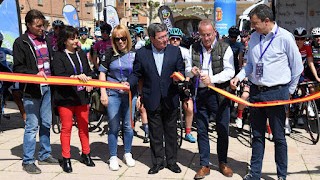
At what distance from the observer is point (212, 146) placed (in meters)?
6.44

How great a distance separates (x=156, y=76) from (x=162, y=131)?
759 mm

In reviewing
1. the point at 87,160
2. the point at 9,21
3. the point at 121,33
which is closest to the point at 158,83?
the point at 121,33

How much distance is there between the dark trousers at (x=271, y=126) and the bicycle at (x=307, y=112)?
7.54 ft

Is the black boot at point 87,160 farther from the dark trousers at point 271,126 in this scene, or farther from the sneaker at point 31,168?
the dark trousers at point 271,126

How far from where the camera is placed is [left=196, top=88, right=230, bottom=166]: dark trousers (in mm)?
4809

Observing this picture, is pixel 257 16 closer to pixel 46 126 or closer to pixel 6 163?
pixel 46 126

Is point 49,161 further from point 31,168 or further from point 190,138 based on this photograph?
point 190,138

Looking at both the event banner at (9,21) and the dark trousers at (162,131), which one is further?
the event banner at (9,21)

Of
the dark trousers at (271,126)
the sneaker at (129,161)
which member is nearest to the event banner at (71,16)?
the sneaker at (129,161)

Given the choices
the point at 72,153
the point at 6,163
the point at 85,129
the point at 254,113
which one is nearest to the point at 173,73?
the point at 254,113

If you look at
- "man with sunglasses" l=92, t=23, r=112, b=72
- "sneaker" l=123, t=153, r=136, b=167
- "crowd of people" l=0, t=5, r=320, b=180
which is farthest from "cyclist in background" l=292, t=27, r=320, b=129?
"man with sunglasses" l=92, t=23, r=112, b=72

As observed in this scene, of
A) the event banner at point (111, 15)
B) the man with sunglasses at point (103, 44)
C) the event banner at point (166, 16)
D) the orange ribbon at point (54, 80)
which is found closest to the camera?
the orange ribbon at point (54, 80)

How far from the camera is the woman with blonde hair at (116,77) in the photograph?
5.12 m

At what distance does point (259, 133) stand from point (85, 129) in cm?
230
